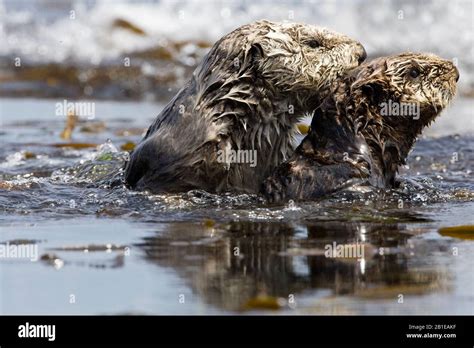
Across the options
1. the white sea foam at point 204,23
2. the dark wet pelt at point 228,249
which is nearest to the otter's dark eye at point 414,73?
the dark wet pelt at point 228,249

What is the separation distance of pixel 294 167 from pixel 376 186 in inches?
23.8

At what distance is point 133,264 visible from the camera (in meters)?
5.14

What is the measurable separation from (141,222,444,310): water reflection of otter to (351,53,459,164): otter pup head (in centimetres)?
117

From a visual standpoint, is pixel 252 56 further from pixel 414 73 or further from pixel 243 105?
pixel 414 73

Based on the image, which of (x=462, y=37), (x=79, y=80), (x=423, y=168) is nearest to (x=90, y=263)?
(x=423, y=168)

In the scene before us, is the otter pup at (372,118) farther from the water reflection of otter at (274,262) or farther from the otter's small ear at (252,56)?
the water reflection of otter at (274,262)

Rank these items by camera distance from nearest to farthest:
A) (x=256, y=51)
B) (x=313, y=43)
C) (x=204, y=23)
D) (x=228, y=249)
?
1. (x=228, y=249)
2. (x=256, y=51)
3. (x=313, y=43)
4. (x=204, y=23)

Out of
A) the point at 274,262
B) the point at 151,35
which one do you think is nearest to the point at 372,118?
the point at 274,262

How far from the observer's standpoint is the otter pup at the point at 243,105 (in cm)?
709

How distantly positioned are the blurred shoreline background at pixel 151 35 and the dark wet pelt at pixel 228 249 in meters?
8.29

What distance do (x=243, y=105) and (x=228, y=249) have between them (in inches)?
71.1

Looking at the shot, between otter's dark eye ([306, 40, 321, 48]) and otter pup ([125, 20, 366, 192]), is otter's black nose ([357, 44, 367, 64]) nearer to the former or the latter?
otter pup ([125, 20, 366, 192])

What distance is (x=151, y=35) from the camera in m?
19.9
